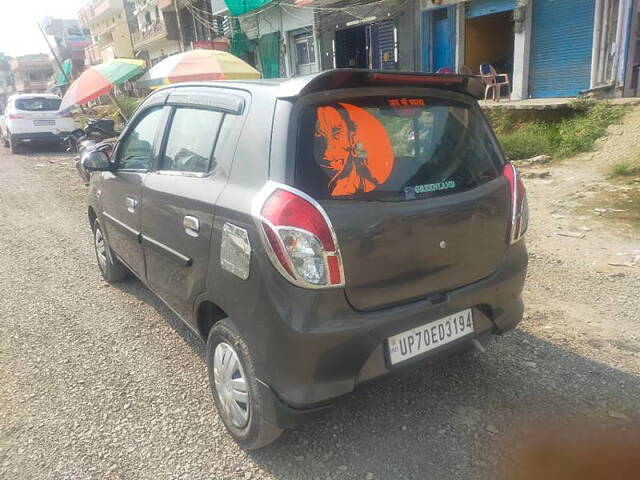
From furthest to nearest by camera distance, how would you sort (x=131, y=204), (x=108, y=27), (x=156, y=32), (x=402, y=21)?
(x=108, y=27) < (x=156, y=32) < (x=402, y=21) < (x=131, y=204)

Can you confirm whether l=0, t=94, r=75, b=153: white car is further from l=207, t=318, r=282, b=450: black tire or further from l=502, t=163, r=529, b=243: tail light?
l=502, t=163, r=529, b=243: tail light

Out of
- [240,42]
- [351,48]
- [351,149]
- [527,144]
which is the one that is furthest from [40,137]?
[351,149]

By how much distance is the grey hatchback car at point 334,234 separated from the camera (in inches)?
78.2

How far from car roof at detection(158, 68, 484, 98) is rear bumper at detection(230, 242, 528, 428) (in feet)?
2.76

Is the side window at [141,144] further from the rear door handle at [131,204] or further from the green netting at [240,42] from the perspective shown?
the green netting at [240,42]

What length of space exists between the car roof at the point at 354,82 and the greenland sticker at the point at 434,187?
0.50 meters

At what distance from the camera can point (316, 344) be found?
1.97 meters

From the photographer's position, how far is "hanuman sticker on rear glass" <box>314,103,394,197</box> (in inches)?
81.9

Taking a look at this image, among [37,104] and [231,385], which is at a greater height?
[37,104]

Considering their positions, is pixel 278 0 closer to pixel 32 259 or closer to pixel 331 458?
pixel 32 259

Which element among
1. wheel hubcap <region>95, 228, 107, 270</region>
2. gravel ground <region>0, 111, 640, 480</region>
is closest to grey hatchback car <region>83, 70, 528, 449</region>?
gravel ground <region>0, 111, 640, 480</region>

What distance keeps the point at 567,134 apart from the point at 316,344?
28.4ft

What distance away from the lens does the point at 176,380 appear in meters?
3.04

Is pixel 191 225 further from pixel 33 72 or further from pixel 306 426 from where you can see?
pixel 33 72
